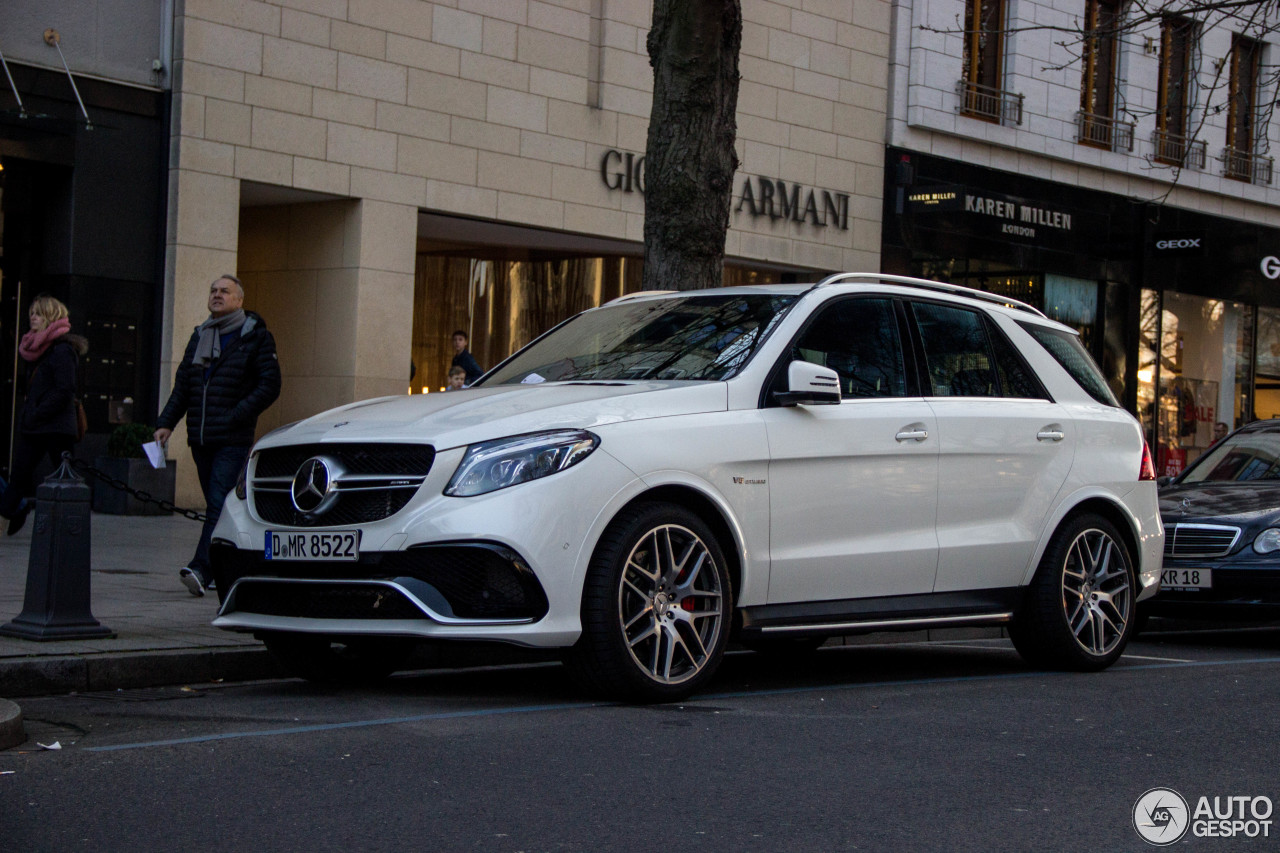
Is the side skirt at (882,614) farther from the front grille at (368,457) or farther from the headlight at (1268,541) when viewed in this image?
the headlight at (1268,541)

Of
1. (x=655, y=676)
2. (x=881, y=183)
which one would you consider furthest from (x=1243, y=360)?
(x=655, y=676)

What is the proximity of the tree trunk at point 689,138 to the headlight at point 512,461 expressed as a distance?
15.1 feet

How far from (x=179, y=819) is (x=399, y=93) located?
550 inches

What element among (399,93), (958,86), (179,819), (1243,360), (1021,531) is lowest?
(179,819)

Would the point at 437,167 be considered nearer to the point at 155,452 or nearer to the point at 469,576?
the point at 155,452

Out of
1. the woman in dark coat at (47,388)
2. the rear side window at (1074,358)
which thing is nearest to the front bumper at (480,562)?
the rear side window at (1074,358)

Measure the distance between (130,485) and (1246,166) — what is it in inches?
813

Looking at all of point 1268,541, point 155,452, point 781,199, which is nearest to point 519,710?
point 155,452

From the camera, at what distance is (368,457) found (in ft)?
20.2

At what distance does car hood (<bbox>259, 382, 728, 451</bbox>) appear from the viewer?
6.09 metres

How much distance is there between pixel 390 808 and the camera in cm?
450

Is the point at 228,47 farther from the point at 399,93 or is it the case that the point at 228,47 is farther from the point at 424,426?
the point at 424,426

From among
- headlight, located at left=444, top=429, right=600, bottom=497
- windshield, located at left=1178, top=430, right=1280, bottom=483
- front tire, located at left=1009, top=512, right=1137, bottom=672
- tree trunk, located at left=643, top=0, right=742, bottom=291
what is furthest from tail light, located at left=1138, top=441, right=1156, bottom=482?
headlight, located at left=444, top=429, right=600, bottom=497

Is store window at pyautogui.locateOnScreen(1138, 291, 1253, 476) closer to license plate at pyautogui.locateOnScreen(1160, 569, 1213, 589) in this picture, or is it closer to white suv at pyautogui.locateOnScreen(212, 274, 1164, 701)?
license plate at pyautogui.locateOnScreen(1160, 569, 1213, 589)
